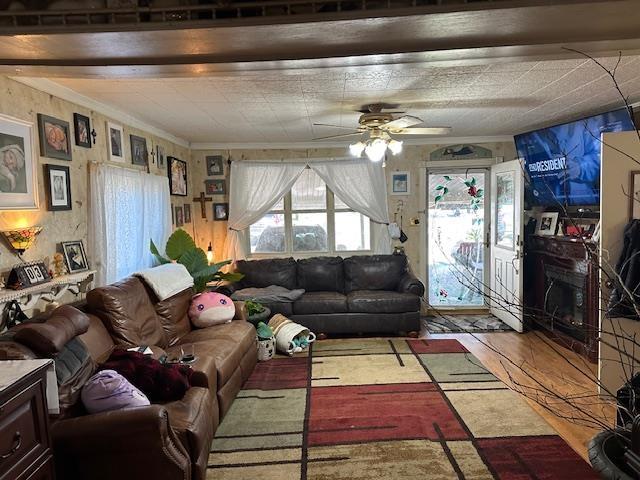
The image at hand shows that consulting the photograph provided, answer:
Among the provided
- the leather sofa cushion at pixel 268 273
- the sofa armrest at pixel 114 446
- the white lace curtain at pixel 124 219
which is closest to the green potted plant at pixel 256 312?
the leather sofa cushion at pixel 268 273

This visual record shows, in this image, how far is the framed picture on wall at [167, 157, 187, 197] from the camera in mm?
4852

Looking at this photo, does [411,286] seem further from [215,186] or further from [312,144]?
[215,186]

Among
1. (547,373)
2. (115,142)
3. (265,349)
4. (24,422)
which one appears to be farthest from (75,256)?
(547,373)

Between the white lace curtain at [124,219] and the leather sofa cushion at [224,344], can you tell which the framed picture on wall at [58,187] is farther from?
the leather sofa cushion at [224,344]

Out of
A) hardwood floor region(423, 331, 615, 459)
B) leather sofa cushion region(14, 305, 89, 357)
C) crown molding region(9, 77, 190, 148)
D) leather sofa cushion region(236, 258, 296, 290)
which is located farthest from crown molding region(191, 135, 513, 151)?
leather sofa cushion region(14, 305, 89, 357)

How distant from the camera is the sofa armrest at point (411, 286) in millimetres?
4852

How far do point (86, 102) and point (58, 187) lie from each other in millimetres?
751

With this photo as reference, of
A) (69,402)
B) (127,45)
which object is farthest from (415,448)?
(127,45)

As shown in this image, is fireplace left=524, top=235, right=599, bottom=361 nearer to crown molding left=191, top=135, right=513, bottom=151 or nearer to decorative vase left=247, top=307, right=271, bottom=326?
crown molding left=191, top=135, right=513, bottom=151

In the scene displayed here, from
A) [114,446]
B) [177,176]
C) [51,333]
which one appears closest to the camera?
[114,446]

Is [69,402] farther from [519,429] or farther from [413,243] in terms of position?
[413,243]

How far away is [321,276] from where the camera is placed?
530 centimetres

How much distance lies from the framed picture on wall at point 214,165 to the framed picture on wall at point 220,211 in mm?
407

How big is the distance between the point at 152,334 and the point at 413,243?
3.68 metres
